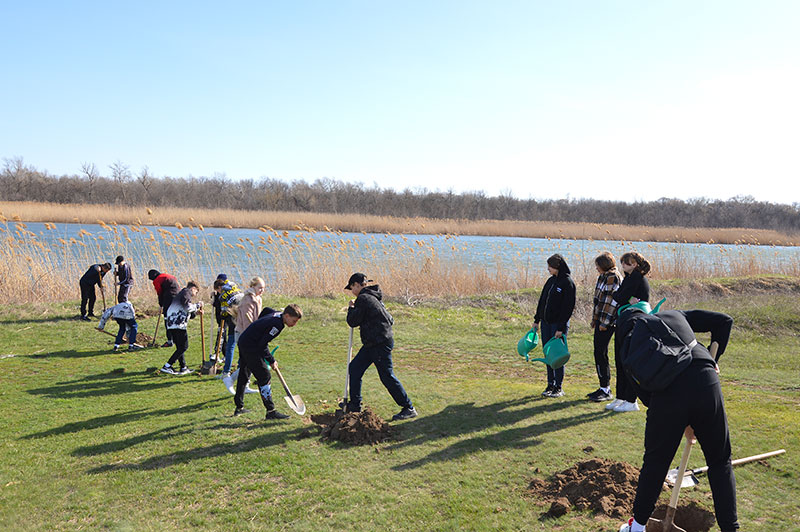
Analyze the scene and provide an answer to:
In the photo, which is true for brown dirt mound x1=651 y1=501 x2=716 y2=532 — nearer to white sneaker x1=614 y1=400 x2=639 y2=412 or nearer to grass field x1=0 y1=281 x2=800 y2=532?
grass field x1=0 y1=281 x2=800 y2=532

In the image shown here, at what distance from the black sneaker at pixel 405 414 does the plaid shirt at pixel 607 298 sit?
112 inches

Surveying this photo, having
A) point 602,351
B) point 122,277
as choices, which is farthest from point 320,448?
point 122,277

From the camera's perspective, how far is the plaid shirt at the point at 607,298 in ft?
24.4

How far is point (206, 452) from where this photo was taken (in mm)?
6062

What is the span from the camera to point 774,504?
4.75 meters

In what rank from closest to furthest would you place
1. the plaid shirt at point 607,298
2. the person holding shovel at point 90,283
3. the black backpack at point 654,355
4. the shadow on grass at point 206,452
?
1. the black backpack at point 654,355
2. the shadow on grass at point 206,452
3. the plaid shirt at point 607,298
4. the person holding shovel at point 90,283

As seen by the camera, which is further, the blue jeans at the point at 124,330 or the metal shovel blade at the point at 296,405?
the blue jeans at the point at 124,330

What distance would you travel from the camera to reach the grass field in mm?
4727

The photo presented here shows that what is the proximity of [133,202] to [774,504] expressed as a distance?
5634cm

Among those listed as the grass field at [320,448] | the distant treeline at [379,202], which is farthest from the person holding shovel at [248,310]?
the distant treeline at [379,202]

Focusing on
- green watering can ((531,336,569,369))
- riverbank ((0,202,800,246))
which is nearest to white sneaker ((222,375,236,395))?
green watering can ((531,336,569,369))

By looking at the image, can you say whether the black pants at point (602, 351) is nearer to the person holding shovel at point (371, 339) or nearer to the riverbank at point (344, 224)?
the person holding shovel at point (371, 339)

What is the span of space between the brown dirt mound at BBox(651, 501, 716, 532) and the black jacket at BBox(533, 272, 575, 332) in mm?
3391

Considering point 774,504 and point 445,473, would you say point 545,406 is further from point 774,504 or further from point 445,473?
point 774,504
